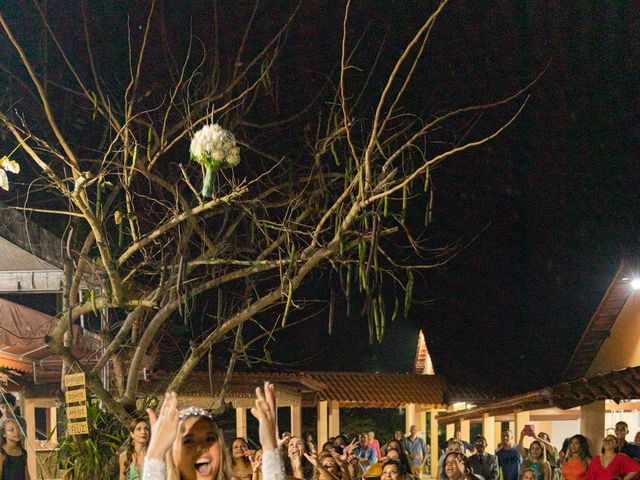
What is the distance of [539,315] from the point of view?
26016 mm

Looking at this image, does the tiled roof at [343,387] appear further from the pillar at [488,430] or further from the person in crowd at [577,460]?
the person in crowd at [577,460]

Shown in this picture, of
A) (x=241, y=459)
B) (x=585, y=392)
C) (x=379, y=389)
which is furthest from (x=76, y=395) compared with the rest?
(x=379, y=389)

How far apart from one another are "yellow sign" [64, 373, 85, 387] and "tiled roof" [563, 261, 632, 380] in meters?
11.0

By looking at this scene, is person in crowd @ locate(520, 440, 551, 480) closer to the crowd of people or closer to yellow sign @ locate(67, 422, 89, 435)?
the crowd of people

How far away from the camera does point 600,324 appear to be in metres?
20.1

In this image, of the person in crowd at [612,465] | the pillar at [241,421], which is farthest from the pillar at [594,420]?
the pillar at [241,421]

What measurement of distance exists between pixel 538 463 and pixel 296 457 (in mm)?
5536

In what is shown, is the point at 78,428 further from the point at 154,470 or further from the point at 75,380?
the point at 154,470

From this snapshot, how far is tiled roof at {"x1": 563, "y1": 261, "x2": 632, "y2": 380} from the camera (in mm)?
18328

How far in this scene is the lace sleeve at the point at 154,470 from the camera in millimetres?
2967

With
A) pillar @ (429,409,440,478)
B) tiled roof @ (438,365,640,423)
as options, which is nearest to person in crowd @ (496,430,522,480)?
tiled roof @ (438,365,640,423)

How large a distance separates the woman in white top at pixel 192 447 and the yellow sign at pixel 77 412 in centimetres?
592

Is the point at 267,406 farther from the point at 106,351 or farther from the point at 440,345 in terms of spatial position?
the point at 440,345

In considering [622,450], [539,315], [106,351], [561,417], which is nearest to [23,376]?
[106,351]
